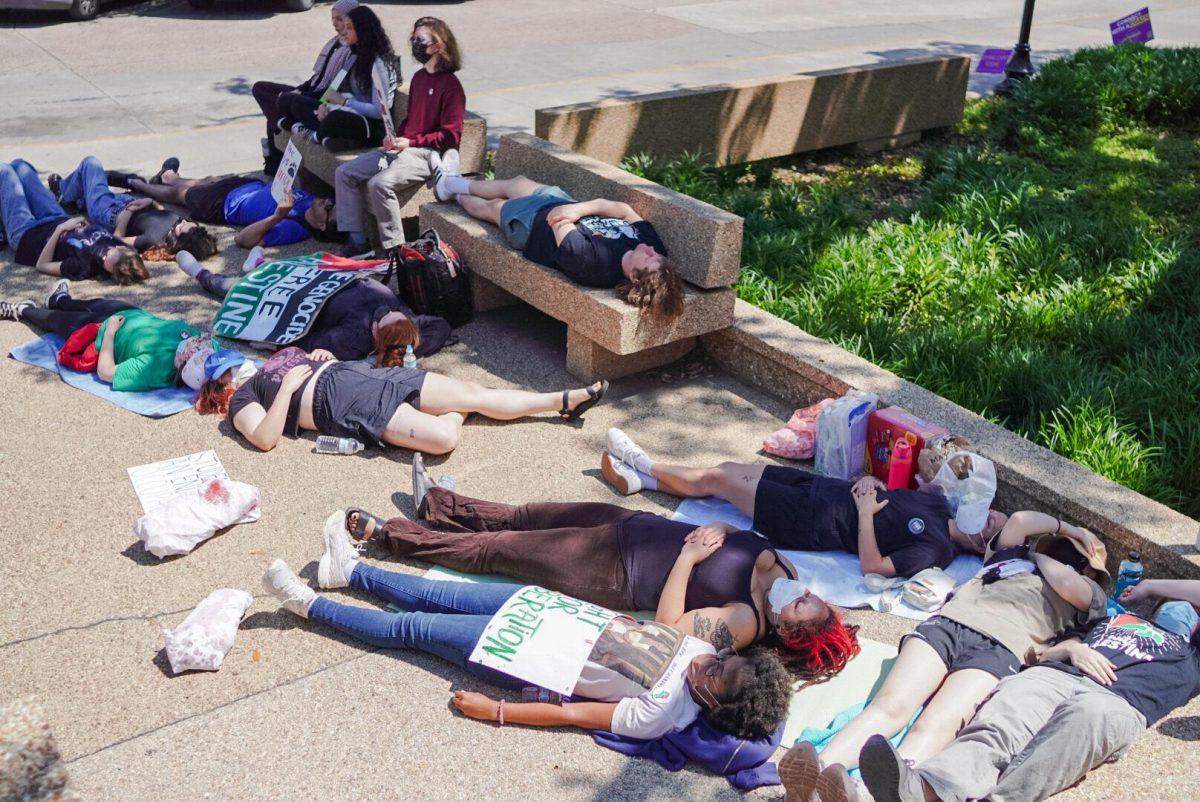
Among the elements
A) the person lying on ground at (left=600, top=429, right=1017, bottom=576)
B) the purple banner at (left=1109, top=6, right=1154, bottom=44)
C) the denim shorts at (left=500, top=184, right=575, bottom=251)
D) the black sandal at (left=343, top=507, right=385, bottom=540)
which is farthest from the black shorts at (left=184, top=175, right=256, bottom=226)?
the purple banner at (left=1109, top=6, right=1154, bottom=44)

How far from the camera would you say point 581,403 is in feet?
18.7

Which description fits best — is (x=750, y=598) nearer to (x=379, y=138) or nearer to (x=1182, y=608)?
(x=1182, y=608)

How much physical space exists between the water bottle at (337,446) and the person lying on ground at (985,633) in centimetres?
268

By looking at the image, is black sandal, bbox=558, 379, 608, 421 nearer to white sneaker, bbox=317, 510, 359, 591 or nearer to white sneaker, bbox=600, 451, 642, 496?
white sneaker, bbox=600, 451, 642, 496

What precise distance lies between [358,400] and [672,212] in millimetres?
1964

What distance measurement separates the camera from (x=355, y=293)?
20.9 feet

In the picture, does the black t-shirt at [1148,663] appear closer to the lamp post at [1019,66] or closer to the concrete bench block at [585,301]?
the concrete bench block at [585,301]

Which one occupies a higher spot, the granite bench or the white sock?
the granite bench

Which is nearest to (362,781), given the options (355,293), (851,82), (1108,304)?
(355,293)

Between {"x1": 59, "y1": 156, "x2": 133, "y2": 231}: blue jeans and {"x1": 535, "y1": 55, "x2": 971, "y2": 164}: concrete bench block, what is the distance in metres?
3.00

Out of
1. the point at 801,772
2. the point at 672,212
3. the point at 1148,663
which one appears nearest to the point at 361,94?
the point at 672,212

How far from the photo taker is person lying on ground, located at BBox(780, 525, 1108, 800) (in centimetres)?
378

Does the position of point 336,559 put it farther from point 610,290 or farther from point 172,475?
point 610,290

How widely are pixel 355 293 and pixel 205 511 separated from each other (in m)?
1.96
